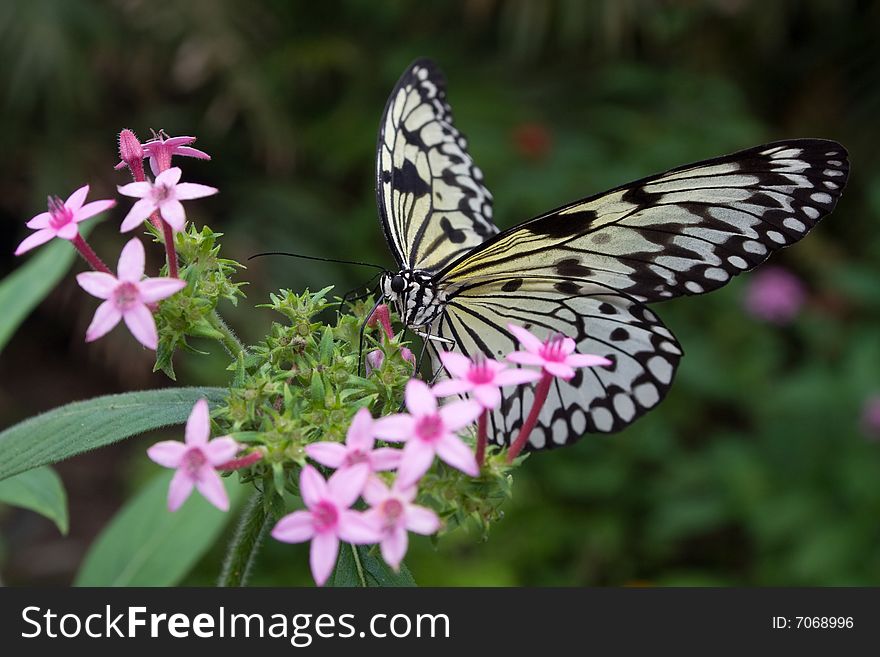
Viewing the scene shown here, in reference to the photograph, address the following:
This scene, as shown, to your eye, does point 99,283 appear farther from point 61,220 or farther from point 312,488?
point 312,488

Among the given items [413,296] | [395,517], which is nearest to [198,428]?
[395,517]

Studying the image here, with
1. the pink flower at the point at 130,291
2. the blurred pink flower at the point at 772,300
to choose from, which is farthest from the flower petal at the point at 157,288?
the blurred pink flower at the point at 772,300

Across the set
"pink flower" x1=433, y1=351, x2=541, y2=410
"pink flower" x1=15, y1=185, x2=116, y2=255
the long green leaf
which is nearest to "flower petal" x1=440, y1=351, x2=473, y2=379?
"pink flower" x1=433, y1=351, x2=541, y2=410

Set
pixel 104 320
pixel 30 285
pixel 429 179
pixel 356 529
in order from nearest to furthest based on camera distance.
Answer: pixel 356 529 → pixel 104 320 → pixel 30 285 → pixel 429 179

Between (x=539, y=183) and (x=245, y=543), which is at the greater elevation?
(x=539, y=183)

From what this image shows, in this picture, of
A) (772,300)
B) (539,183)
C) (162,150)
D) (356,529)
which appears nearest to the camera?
(356,529)

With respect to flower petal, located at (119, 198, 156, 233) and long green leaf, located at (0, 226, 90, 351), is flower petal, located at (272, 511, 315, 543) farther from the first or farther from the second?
long green leaf, located at (0, 226, 90, 351)

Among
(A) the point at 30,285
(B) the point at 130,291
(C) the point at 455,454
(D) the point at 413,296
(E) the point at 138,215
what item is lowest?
(C) the point at 455,454

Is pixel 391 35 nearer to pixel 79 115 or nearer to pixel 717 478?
pixel 79 115
